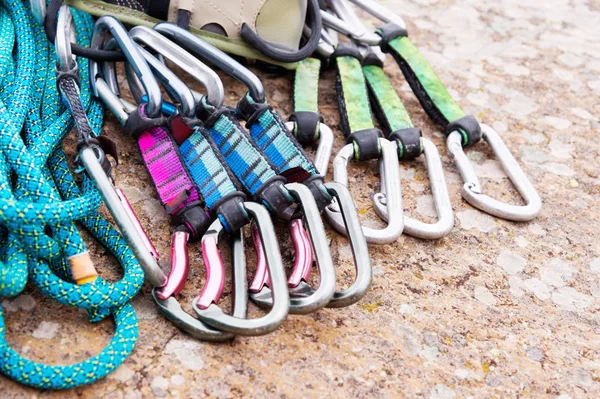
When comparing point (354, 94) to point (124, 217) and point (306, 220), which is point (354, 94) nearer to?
point (306, 220)

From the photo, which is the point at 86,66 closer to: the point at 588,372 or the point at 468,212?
the point at 468,212

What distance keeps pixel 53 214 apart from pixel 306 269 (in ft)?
1.58

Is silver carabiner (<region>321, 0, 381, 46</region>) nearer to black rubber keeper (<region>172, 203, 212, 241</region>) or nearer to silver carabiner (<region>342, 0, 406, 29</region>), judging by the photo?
silver carabiner (<region>342, 0, 406, 29</region>)

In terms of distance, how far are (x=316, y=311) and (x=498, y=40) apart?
4.84 feet

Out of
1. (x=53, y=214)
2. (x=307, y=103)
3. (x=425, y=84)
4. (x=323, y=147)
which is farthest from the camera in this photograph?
(x=425, y=84)

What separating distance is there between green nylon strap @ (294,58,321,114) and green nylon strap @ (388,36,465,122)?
0.83 feet

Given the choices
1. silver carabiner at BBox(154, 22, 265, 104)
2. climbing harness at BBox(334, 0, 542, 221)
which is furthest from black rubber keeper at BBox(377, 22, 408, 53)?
silver carabiner at BBox(154, 22, 265, 104)

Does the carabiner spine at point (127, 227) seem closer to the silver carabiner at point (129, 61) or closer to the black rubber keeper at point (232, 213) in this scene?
the black rubber keeper at point (232, 213)

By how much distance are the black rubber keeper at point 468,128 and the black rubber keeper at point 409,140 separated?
0.15 metres

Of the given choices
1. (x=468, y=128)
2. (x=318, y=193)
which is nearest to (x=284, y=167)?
(x=318, y=193)

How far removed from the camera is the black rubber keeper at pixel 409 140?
1759 mm

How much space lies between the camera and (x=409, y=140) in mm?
1759

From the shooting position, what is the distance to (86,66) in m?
1.73

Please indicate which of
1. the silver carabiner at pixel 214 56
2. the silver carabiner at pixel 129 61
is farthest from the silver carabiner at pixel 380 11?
the silver carabiner at pixel 129 61
